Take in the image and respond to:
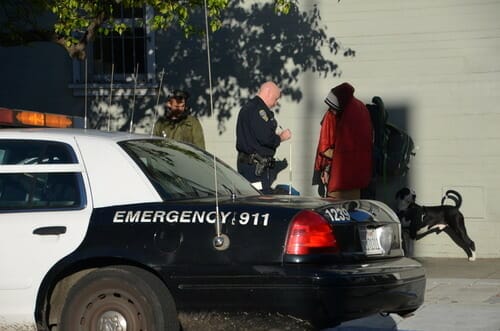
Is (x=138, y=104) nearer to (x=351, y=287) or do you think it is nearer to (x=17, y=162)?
(x=17, y=162)

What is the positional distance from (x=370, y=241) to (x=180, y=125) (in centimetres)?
564

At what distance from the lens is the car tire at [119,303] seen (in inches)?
245

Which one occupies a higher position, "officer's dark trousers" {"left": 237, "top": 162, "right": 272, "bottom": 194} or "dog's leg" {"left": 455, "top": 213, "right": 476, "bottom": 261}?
Answer: "officer's dark trousers" {"left": 237, "top": 162, "right": 272, "bottom": 194}

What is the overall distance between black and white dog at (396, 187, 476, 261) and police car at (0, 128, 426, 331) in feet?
17.6

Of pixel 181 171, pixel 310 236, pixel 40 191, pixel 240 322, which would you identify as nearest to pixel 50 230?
pixel 40 191

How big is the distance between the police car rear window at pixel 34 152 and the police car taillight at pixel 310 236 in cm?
158

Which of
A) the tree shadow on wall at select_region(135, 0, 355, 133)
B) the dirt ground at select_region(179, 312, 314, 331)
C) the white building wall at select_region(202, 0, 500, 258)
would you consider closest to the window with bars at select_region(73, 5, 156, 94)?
the tree shadow on wall at select_region(135, 0, 355, 133)

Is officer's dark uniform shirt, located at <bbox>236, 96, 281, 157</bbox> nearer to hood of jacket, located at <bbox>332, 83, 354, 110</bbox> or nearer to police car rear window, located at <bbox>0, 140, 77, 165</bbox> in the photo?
hood of jacket, located at <bbox>332, 83, 354, 110</bbox>

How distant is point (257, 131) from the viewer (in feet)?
36.3

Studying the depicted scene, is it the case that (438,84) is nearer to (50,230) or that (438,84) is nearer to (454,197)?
(454,197)

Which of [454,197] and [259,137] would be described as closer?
[259,137]

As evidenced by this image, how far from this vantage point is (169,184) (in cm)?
671

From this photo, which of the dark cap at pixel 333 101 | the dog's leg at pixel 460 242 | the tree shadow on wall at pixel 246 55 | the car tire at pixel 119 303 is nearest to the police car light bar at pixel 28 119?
the car tire at pixel 119 303

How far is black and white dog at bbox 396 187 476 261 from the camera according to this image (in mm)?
12180
